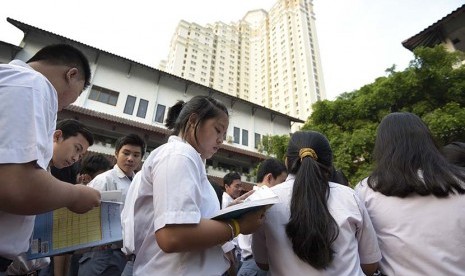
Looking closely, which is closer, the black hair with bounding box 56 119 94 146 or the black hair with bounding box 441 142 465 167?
the black hair with bounding box 441 142 465 167

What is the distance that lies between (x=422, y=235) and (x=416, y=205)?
0.53 feet

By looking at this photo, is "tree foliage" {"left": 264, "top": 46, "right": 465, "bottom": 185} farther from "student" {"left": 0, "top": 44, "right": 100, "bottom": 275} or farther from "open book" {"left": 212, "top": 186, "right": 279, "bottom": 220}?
"student" {"left": 0, "top": 44, "right": 100, "bottom": 275}

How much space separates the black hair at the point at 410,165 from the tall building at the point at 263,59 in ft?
143

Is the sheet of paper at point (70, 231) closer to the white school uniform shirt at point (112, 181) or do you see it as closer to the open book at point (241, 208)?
the open book at point (241, 208)

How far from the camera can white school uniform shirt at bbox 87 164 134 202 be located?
2.89m

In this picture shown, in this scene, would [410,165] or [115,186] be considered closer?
[410,165]

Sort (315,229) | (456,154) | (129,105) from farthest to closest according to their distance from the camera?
(129,105) → (456,154) → (315,229)

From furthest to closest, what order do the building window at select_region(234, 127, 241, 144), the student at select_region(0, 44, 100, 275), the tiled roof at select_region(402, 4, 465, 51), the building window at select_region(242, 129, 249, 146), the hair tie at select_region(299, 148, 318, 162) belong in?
the building window at select_region(242, 129, 249, 146) → the building window at select_region(234, 127, 241, 144) → the tiled roof at select_region(402, 4, 465, 51) → the hair tie at select_region(299, 148, 318, 162) → the student at select_region(0, 44, 100, 275)

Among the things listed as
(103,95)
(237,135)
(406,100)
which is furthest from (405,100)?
(103,95)

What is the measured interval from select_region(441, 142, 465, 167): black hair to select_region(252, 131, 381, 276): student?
1.26 meters

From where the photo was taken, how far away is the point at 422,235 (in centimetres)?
143

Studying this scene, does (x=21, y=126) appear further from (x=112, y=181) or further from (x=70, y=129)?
(x=112, y=181)

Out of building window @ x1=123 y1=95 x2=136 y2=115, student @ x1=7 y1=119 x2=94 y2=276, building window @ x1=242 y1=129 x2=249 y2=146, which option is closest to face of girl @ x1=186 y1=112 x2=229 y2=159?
student @ x1=7 y1=119 x2=94 y2=276

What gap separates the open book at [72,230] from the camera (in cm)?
129
